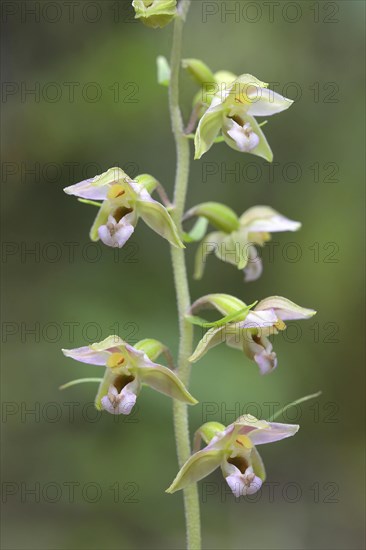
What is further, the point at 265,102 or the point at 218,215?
the point at 218,215

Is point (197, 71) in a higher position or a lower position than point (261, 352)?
higher

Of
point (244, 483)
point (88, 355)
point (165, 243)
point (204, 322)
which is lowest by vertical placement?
point (244, 483)

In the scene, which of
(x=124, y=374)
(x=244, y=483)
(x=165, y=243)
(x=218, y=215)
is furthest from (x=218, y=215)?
(x=165, y=243)

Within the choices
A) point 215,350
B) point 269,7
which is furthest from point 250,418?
point 269,7

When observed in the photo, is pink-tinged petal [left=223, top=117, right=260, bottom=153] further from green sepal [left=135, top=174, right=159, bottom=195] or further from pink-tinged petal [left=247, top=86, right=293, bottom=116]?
green sepal [left=135, top=174, right=159, bottom=195]

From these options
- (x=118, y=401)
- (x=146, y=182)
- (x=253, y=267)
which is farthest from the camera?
(x=253, y=267)

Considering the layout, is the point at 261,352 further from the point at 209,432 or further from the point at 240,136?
the point at 240,136
